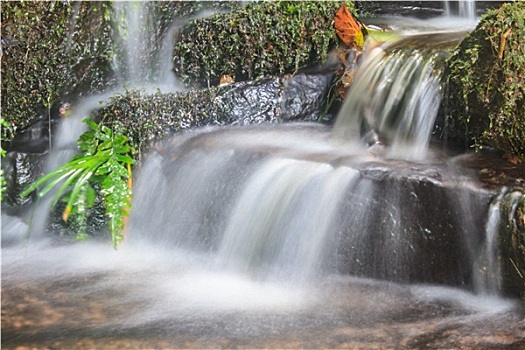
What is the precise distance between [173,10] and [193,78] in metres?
0.70

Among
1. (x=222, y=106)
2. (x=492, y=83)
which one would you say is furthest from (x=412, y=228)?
(x=222, y=106)

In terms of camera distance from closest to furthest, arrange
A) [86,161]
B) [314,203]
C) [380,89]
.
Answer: [314,203] → [86,161] → [380,89]

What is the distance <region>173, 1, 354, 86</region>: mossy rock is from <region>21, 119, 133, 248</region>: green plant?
112 centimetres

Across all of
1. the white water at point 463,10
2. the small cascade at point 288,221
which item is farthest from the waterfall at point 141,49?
the white water at point 463,10

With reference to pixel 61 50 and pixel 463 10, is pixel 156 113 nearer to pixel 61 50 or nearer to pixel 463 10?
pixel 61 50

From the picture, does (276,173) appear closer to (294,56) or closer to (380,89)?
(380,89)

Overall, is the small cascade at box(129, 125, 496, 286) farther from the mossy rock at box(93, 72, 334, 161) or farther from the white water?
the white water

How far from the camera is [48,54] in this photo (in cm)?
566

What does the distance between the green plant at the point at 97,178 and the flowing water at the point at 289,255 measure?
0.24m

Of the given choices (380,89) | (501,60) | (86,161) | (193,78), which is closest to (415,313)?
(501,60)

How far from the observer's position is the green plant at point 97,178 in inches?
184

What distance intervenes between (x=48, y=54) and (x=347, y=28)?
2.63 meters

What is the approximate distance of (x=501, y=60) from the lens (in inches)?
171

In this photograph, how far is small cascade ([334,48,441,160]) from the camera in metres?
4.94
